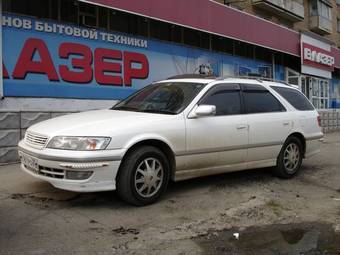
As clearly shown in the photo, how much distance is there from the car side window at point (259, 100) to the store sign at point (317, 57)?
48.3 feet

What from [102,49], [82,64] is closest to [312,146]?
[82,64]

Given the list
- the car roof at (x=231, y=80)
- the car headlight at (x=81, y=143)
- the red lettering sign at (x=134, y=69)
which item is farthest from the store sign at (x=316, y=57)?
the car headlight at (x=81, y=143)

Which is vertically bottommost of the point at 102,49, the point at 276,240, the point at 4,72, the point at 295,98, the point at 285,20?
the point at 276,240

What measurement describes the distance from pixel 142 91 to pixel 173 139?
4.85 feet

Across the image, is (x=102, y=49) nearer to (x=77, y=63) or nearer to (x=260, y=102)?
(x=77, y=63)

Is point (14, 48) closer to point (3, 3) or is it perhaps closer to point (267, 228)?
point (3, 3)

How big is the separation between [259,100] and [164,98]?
5.70 feet

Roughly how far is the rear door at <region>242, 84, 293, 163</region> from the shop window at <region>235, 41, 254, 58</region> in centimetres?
1106

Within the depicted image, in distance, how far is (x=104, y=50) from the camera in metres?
12.7

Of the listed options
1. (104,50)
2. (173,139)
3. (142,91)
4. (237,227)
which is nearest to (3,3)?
(104,50)

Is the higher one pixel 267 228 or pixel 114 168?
pixel 114 168

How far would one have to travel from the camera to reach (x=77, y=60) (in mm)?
11961

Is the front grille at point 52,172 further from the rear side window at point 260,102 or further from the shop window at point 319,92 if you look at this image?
the shop window at point 319,92

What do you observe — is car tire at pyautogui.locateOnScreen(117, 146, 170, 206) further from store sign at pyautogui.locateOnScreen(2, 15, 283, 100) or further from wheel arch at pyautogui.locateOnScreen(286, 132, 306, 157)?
store sign at pyautogui.locateOnScreen(2, 15, 283, 100)
